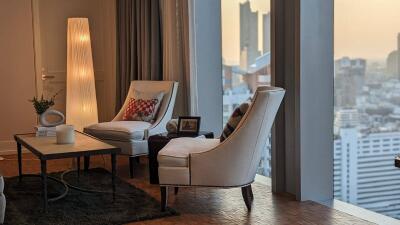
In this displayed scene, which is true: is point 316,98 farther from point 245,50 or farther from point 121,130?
point 121,130

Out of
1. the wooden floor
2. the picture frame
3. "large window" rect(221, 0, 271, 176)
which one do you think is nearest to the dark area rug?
the wooden floor

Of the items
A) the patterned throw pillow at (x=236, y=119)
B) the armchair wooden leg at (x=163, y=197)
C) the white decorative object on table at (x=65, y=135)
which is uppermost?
the patterned throw pillow at (x=236, y=119)

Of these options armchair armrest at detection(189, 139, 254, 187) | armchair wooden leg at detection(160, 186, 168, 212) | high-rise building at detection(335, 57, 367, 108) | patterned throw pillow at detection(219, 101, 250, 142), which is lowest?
armchair wooden leg at detection(160, 186, 168, 212)

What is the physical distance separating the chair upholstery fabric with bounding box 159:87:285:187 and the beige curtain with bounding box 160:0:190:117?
66.5 inches

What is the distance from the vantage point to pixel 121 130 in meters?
4.64

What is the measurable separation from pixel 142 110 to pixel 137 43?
1.13m

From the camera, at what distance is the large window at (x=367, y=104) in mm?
3430

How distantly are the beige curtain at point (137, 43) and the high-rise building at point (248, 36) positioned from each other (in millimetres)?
961

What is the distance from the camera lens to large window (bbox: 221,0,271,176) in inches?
185

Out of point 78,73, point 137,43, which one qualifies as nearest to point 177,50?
point 137,43

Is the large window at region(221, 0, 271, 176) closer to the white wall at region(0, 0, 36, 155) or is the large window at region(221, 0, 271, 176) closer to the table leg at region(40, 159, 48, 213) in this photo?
the table leg at region(40, 159, 48, 213)

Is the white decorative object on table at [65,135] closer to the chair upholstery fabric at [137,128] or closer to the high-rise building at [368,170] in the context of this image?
the chair upholstery fabric at [137,128]

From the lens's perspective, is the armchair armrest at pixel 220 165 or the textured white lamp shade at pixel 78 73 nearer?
the armchair armrest at pixel 220 165

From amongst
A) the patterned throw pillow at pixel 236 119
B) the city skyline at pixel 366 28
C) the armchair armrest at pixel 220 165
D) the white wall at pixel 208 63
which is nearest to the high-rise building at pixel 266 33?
the white wall at pixel 208 63
